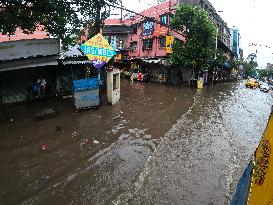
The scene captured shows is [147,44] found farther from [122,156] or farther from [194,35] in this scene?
[122,156]

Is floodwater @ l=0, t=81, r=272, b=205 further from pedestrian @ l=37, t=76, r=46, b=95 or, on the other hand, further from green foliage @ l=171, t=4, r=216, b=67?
green foliage @ l=171, t=4, r=216, b=67

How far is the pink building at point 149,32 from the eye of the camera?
1539 inches

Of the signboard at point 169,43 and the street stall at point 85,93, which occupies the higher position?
the signboard at point 169,43

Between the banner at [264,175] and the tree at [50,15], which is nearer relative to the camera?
the banner at [264,175]

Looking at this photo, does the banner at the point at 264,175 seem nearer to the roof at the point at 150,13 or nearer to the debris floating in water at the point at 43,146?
the debris floating in water at the point at 43,146

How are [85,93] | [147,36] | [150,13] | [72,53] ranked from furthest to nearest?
1. [150,13]
2. [147,36]
3. [72,53]
4. [85,93]

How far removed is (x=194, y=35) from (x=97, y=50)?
57.5 feet

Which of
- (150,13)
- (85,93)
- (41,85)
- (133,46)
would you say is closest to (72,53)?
(41,85)

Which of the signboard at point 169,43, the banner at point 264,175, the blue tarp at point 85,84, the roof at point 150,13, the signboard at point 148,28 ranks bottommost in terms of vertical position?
the banner at point 264,175

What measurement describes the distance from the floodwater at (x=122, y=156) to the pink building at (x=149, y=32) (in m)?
20.4

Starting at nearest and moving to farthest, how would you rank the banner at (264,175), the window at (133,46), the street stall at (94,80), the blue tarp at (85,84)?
the banner at (264,175)
the blue tarp at (85,84)
the street stall at (94,80)
the window at (133,46)

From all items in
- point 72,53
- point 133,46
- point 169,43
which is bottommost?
point 72,53

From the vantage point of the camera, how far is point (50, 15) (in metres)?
11.2

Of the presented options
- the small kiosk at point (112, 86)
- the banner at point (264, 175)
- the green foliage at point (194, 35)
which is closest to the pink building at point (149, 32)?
the green foliage at point (194, 35)
